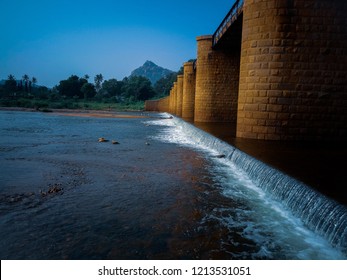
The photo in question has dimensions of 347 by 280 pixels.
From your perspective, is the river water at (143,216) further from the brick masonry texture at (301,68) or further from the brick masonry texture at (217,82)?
the brick masonry texture at (217,82)

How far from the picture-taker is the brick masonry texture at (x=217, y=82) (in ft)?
62.2

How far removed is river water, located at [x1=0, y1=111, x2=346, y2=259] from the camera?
→ 2957mm

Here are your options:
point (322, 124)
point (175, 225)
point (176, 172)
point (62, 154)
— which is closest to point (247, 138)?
point (322, 124)

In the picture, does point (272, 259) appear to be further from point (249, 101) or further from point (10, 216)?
point (249, 101)

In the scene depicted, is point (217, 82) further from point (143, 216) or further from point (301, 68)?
point (143, 216)

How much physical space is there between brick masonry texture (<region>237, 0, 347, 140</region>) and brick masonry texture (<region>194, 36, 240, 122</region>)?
994 centimetres

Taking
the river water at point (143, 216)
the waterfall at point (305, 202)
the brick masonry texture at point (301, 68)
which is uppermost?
the brick masonry texture at point (301, 68)

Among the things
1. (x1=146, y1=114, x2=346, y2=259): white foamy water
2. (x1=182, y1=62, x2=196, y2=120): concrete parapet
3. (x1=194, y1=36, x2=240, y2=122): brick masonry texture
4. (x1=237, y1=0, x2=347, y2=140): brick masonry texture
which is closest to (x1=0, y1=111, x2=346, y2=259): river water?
(x1=146, y1=114, x2=346, y2=259): white foamy water

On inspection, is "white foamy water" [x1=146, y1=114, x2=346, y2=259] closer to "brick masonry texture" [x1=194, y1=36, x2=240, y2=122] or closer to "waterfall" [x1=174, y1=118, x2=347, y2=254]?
"waterfall" [x1=174, y1=118, x2=347, y2=254]

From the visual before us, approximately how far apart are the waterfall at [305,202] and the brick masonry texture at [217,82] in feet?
43.4

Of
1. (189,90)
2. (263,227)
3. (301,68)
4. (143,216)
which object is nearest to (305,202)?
(263,227)

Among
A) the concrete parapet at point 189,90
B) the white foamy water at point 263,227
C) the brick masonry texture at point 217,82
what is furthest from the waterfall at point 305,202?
the concrete parapet at point 189,90

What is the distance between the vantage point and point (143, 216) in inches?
152
